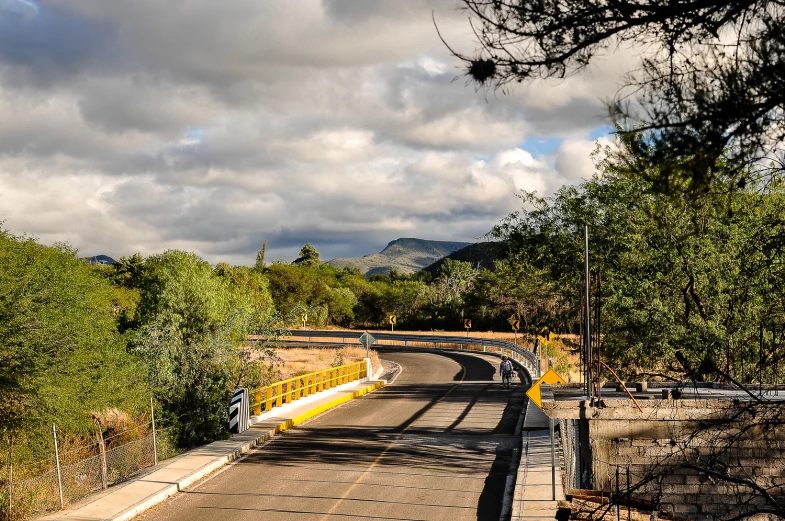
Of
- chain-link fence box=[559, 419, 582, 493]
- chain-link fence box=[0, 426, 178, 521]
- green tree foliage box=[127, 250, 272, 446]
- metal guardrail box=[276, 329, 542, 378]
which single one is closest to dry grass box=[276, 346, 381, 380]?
metal guardrail box=[276, 329, 542, 378]

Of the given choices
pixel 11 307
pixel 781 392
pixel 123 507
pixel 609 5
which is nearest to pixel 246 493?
pixel 123 507

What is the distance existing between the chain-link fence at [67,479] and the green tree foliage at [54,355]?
110cm

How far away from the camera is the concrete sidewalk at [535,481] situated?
1286 cm

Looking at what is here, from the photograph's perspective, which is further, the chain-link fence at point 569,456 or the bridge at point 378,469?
the chain-link fence at point 569,456

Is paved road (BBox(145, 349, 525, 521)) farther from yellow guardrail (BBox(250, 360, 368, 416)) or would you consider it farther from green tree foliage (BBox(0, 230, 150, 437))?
green tree foliage (BBox(0, 230, 150, 437))

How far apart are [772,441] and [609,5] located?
16740 mm

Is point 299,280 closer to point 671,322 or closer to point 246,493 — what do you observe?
point 671,322

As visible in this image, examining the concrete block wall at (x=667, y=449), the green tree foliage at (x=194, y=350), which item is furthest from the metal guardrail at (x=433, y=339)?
the concrete block wall at (x=667, y=449)

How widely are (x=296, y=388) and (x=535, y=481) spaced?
1406cm

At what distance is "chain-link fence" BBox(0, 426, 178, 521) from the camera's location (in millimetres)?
13711

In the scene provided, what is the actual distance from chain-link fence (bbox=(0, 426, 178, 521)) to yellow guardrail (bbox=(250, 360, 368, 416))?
2.83m

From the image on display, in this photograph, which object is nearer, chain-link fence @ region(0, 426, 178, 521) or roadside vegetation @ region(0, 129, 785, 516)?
chain-link fence @ region(0, 426, 178, 521)

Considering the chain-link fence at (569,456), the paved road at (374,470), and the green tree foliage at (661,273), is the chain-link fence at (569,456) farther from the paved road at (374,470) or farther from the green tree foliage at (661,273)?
the green tree foliage at (661,273)

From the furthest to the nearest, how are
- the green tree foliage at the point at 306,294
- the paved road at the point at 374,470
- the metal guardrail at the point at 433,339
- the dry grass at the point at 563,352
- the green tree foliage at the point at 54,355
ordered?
the green tree foliage at the point at 306,294 → the metal guardrail at the point at 433,339 → the dry grass at the point at 563,352 → the green tree foliage at the point at 54,355 → the paved road at the point at 374,470
